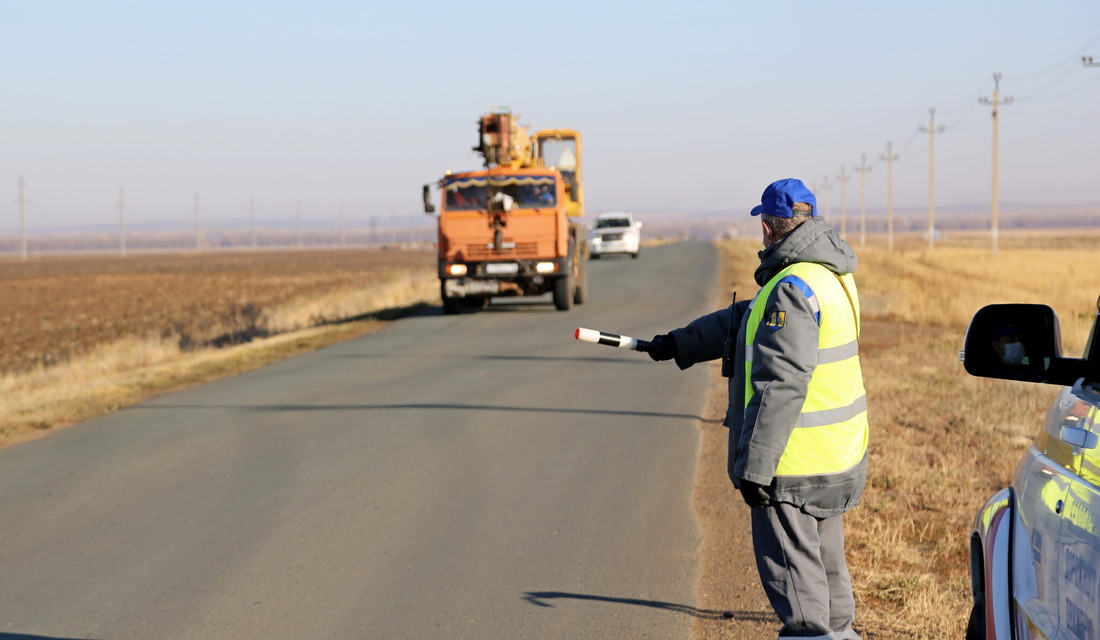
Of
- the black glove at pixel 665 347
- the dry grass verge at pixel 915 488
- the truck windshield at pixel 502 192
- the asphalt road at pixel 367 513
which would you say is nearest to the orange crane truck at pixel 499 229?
the truck windshield at pixel 502 192

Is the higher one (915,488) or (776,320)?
(776,320)

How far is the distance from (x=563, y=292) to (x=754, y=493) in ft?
62.7

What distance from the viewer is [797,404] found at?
399cm

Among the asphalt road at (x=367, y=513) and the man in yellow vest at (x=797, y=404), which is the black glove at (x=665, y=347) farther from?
the asphalt road at (x=367, y=513)

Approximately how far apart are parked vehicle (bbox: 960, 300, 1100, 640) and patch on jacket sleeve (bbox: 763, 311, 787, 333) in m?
Result: 0.88

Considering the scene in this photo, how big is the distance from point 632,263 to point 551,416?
32.0 meters

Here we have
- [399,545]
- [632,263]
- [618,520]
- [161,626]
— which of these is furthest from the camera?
[632,263]

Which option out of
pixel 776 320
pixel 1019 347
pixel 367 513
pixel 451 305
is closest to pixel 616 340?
pixel 776 320

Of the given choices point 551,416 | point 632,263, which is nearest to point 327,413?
point 551,416

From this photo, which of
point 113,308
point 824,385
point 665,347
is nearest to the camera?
point 824,385

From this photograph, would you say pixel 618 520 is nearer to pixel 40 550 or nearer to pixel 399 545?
pixel 399 545

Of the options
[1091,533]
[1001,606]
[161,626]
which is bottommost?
[161,626]

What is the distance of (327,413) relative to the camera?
37.9 feet

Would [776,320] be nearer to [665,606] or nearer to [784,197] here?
[784,197]
